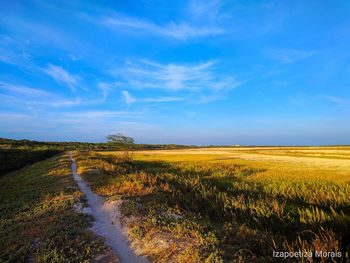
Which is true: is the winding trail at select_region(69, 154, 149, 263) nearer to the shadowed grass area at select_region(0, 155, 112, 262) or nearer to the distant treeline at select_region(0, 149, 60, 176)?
the shadowed grass area at select_region(0, 155, 112, 262)

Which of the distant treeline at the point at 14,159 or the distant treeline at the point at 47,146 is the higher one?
the distant treeline at the point at 47,146

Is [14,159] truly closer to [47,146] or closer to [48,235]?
[48,235]

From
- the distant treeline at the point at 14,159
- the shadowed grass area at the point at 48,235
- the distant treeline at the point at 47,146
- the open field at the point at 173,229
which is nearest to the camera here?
the open field at the point at 173,229

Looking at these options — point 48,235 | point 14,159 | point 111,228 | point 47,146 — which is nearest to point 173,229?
point 111,228

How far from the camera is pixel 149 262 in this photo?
6391mm

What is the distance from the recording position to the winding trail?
6855mm

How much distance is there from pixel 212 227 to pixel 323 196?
7964 millimetres

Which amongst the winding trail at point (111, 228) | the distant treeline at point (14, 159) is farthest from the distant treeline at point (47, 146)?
the winding trail at point (111, 228)

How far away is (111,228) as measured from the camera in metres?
8.80

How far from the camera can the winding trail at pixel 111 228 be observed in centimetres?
686

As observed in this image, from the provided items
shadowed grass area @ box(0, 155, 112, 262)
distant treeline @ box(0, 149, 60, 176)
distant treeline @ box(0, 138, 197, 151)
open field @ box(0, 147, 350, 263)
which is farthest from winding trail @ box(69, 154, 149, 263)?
distant treeline @ box(0, 138, 197, 151)

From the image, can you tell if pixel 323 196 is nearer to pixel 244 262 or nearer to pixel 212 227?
pixel 212 227

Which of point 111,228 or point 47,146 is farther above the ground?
point 47,146

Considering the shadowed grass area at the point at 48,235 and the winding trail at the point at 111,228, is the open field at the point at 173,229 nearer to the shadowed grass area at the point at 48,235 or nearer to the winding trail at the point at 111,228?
the shadowed grass area at the point at 48,235
